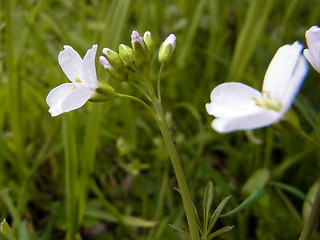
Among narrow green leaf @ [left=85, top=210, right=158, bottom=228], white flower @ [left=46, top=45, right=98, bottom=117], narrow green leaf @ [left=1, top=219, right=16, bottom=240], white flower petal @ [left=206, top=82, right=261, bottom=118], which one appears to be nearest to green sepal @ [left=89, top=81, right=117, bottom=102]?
white flower @ [left=46, top=45, right=98, bottom=117]

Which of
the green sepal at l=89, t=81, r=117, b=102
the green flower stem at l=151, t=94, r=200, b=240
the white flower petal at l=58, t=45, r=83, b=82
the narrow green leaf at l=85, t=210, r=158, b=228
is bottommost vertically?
the narrow green leaf at l=85, t=210, r=158, b=228

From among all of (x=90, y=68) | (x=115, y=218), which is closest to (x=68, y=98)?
(x=90, y=68)

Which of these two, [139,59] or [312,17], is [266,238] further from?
[312,17]

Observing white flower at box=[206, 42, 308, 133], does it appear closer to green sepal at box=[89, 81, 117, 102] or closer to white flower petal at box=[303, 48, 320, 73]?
white flower petal at box=[303, 48, 320, 73]

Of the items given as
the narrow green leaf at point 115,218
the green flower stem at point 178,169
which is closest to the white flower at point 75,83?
the green flower stem at point 178,169

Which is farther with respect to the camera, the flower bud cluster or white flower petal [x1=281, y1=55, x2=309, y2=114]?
the flower bud cluster
